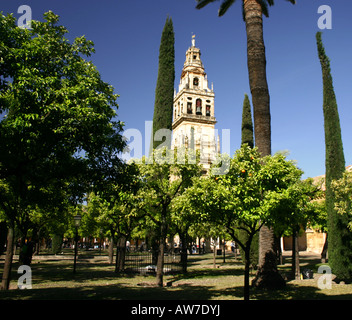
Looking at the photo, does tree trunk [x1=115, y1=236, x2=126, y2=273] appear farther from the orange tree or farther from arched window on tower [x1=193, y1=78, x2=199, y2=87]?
arched window on tower [x1=193, y1=78, x2=199, y2=87]

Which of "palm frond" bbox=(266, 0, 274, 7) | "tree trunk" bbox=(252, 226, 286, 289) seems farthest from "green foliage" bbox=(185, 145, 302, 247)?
"palm frond" bbox=(266, 0, 274, 7)

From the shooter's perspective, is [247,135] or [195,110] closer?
[247,135]

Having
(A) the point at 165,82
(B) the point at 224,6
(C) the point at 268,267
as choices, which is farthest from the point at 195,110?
(C) the point at 268,267

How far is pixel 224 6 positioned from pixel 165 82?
8719mm

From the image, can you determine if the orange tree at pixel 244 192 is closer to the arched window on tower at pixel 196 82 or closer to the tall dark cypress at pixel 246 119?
the tall dark cypress at pixel 246 119

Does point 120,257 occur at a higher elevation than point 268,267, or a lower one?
lower

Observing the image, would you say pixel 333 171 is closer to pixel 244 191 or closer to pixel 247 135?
pixel 244 191

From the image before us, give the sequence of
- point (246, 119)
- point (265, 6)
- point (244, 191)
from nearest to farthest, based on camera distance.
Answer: point (244, 191), point (265, 6), point (246, 119)

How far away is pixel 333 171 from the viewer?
17453mm

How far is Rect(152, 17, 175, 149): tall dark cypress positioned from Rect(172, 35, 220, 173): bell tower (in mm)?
32656

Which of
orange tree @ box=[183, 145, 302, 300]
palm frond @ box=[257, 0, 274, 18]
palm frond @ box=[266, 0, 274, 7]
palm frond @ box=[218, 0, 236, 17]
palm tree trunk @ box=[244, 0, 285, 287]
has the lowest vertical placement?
orange tree @ box=[183, 145, 302, 300]

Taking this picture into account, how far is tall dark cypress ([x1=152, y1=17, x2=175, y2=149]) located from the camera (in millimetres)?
22984

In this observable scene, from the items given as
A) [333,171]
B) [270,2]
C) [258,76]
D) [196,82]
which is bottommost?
[333,171]

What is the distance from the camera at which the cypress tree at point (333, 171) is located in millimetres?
16203
